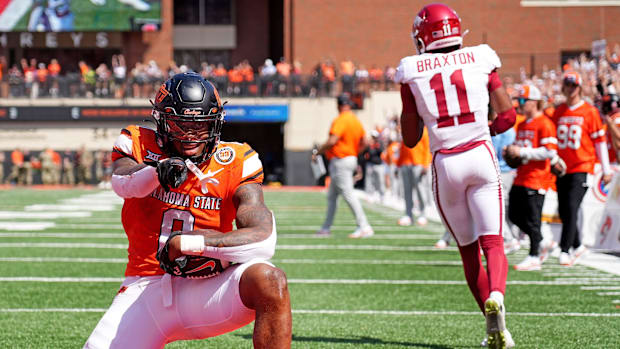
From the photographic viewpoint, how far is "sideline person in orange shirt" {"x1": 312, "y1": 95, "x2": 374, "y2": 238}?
1123cm

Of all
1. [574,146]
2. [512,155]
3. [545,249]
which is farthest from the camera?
[545,249]

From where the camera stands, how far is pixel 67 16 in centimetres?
3647

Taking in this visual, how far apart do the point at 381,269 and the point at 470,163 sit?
3927mm

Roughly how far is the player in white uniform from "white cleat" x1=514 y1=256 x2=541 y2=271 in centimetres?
379

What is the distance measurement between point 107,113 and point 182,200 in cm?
3023

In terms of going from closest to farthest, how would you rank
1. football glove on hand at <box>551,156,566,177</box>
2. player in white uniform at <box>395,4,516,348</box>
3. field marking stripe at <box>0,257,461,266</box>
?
1. player in white uniform at <box>395,4,516,348</box>
2. football glove on hand at <box>551,156,566,177</box>
3. field marking stripe at <box>0,257,461,266</box>

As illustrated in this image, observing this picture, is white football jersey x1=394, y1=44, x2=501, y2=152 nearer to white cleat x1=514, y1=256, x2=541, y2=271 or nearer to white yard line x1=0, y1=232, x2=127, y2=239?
white cleat x1=514, y1=256, x2=541, y2=271

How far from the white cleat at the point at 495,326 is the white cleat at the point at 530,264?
4.38 m

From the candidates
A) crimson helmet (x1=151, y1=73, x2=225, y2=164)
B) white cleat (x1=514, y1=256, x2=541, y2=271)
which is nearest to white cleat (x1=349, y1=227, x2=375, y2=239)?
white cleat (x1=514, y1=256, x2=541, y2=271)

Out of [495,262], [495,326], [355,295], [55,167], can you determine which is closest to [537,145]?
[355,295]

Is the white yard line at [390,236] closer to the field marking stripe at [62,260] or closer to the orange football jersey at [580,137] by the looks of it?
the field marking stripe at [62,260]

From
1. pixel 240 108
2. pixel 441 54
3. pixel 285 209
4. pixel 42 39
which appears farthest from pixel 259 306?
pixel 42 39

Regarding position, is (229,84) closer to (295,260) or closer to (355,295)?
(295,260)

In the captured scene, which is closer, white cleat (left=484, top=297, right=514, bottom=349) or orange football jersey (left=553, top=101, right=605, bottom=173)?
white cleat (left=484, top=297, right=514, bottom=349)
